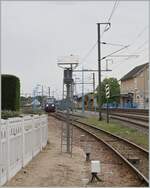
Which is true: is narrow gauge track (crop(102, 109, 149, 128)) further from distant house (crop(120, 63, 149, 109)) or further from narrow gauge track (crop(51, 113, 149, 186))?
distant house (crop(120, 63, 149, 109))

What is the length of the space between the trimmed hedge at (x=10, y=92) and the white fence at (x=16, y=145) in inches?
232

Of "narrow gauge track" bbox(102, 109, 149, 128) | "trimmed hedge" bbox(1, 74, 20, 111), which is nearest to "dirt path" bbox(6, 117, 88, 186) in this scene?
"trimmed hedge" bbox(1, 74, 20, 111)

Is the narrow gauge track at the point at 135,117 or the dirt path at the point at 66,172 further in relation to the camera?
the narrow gauge track at the point at 135,117

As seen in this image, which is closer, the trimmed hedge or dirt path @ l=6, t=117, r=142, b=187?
dirt path @ l=6, t=117, r=142, b=187

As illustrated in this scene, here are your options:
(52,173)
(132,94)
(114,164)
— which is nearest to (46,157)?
(114,164)

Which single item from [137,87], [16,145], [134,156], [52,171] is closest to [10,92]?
[134,156]

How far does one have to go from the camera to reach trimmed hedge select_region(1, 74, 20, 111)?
20.1 m

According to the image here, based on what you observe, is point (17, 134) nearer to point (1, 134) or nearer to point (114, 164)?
point (1, 134)

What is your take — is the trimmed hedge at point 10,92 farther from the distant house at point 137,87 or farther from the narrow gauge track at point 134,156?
the distant house at point 137,87

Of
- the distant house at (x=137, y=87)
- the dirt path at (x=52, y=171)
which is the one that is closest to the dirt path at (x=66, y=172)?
the dirt path at (x=52, y=171)

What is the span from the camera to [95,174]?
10922mm

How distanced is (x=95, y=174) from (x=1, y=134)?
2.79m

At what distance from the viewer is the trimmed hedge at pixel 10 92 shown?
20.1 meters

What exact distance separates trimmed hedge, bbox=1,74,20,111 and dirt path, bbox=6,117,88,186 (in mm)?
4642
